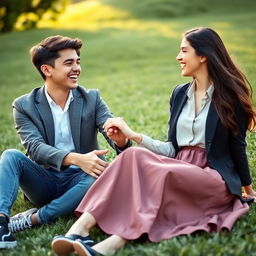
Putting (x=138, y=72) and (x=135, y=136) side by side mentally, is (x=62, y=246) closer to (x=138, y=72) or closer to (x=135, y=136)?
(x=135, y=136)

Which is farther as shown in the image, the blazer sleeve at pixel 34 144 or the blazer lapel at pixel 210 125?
the blazer sleeve at pixel 34 144

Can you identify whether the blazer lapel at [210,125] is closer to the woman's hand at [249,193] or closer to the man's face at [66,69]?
the woman's hand at [249,193]

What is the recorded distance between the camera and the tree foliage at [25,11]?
37.4 meters

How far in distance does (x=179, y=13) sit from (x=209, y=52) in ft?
117

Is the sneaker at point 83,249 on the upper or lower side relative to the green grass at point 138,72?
upper

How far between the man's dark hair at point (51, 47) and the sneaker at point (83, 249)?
97.3 inches

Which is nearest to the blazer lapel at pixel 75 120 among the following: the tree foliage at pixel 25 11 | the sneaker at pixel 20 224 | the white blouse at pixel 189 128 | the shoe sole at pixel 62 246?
the white blouse at pixel 189 128

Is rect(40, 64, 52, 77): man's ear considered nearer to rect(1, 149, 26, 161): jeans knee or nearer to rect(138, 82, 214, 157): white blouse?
rect(1, 149, 26, 161): jeans knee

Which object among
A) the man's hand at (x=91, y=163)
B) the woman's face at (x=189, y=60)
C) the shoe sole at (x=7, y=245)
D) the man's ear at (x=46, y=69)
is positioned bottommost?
the shoe sole at (x=7, y=245)

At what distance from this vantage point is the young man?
5297 millimetres

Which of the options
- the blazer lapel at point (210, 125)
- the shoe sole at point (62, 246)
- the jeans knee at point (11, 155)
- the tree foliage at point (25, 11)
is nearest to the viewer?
the shoe sole at point (62, 246)

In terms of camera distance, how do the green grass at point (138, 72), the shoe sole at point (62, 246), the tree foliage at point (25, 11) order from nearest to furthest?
the shoe sole at point (62, 246) → the green grass at point (138, 72) → the tree foliage at point (25, 11)

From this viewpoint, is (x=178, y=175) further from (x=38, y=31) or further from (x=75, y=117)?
(x=38, y=31)

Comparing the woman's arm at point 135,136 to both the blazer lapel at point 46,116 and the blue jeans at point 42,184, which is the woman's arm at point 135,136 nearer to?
the blue jeans at point 42,184
